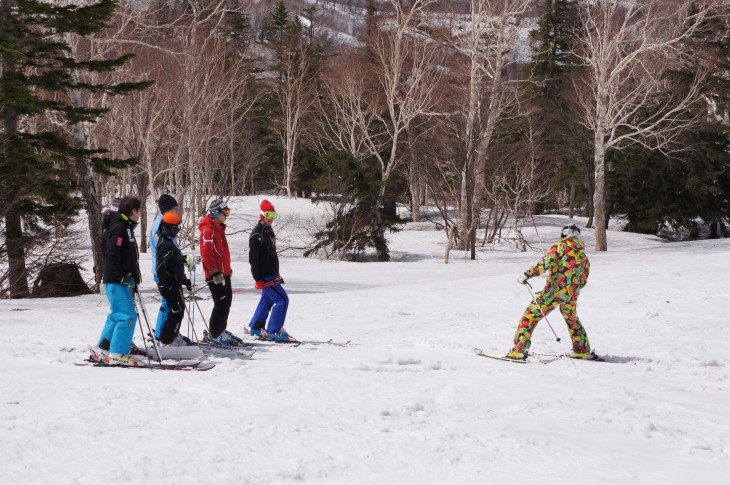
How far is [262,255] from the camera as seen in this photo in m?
8.98

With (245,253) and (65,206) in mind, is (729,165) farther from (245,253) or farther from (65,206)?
(65,206)

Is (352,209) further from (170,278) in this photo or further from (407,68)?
(170,278)

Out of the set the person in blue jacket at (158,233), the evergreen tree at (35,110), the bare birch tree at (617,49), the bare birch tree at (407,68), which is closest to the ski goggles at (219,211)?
the person in blue jacket at (158,233)

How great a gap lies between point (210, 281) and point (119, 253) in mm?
1480

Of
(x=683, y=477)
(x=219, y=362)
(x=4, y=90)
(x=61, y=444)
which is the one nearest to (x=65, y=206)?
(x=4, y=90)

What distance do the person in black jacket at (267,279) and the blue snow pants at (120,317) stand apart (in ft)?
6.65

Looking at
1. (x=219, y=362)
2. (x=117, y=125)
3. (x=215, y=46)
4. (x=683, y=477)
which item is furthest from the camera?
(x=117, y=125)

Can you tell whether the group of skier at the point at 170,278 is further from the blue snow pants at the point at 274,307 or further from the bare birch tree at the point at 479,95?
the bare birch tree at the point at 479,95

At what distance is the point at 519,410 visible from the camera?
603cm

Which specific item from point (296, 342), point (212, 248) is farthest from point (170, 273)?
point (296, 342)

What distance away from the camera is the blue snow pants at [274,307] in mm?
8984

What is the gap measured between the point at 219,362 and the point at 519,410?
3092 millimetres

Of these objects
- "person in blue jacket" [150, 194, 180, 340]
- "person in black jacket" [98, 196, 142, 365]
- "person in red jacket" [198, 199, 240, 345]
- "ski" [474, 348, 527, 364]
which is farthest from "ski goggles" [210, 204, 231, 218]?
"ski" [474, 348, 527, 364]

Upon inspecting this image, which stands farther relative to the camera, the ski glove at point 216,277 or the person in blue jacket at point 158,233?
the ski glove at point 216,277
